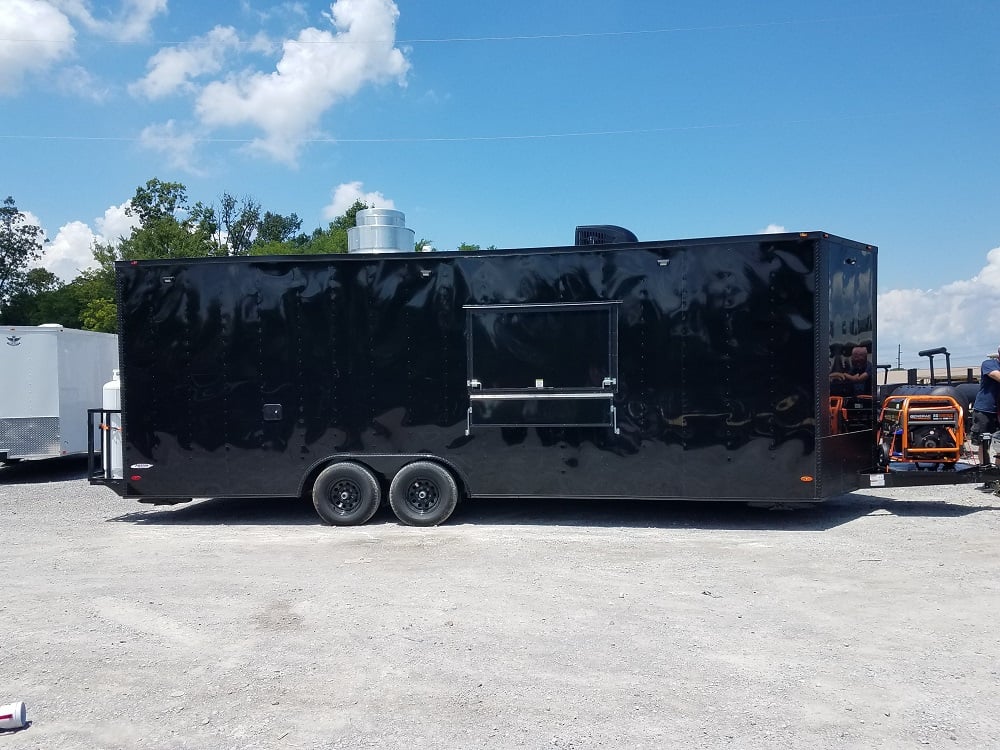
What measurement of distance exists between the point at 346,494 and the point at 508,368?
2.45 meters

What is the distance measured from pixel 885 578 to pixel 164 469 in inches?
304

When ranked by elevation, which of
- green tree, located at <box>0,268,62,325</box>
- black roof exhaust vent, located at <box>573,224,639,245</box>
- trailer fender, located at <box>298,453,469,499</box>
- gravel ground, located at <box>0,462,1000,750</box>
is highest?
green tree, located at <box>0,268,62,325</box>

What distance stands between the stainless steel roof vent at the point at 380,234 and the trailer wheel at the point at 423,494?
2787 mm

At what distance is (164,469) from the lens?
342 inches

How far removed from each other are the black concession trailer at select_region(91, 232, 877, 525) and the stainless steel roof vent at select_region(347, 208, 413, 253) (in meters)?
0.90

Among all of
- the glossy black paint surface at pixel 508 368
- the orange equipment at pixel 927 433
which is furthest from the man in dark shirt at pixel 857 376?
the orange equipment at pixel 927 433

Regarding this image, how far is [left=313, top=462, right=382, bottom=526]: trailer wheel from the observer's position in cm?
847

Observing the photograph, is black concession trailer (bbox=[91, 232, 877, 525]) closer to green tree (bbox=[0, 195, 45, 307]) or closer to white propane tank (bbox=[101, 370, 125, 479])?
white propane tank (bbox=[101, 370, 125, 479])

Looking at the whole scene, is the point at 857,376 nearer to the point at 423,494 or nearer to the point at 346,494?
the point at 423,494

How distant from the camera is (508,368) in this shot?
26.9ft

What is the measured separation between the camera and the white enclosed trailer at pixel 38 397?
507 inches

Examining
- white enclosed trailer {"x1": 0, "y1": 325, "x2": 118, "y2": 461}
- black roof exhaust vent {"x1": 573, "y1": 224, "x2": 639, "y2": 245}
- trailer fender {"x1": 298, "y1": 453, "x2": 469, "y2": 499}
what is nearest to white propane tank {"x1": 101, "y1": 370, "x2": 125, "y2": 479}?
trailer fender {"x1": 298, "y1": 453, "x2": 469, "y2": 499}

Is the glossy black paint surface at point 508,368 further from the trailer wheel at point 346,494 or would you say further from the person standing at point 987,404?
the person standing at point 987,404

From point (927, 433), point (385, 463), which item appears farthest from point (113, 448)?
point (927, 433)
